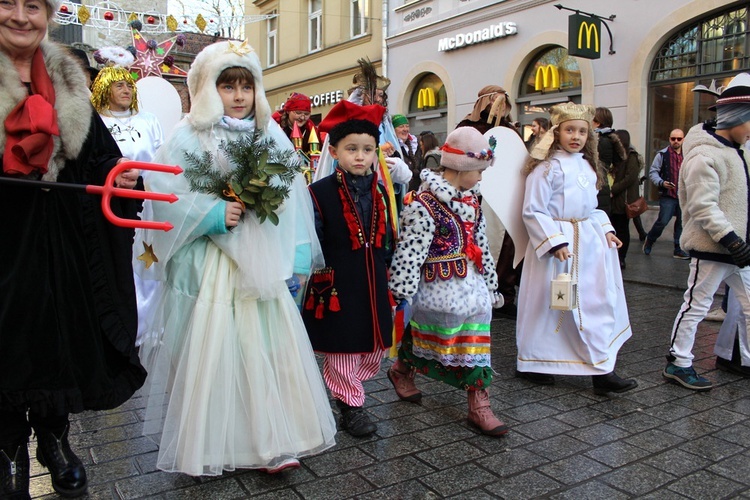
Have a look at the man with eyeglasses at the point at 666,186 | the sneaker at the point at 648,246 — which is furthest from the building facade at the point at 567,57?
the sneaker at the point at 648,246

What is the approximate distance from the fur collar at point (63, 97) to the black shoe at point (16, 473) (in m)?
1.08

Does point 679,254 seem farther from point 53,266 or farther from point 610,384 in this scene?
point 53,266

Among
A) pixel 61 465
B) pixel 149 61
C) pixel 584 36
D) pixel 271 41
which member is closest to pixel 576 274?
pixel 61 465

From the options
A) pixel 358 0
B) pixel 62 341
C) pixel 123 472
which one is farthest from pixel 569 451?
pixel 358 0

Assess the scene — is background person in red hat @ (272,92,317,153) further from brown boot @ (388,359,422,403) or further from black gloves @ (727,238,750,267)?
black gloves @ (727,238,750,267)

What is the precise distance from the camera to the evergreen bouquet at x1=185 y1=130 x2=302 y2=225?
2889 millimetres

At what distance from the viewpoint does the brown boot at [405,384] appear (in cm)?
407

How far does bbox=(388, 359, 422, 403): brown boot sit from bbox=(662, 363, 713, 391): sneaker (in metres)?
1.67

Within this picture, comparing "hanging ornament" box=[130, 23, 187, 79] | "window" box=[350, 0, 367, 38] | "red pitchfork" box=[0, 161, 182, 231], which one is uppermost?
"window" box=[350, 0, 367, 38]

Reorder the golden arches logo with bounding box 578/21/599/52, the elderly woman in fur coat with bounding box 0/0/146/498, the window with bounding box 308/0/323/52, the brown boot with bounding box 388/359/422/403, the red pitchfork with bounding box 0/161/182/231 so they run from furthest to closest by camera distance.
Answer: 1. the window with bounding box 308/0/323/52
2. the golden arches logo with bounding box 578/21/599/52
3. the brown boot with bounding box 388/359/422/403
4. the elderly woman in fur coat with bounding box 0/0/146/498
5. the red pitchfork with bounding box 0/161/182/231

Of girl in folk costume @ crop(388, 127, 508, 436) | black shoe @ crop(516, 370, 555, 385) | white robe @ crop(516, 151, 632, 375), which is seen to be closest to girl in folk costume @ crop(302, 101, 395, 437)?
girl in folk costume @ crop(388, 127, 508, 436)

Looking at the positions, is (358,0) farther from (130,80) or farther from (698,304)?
(698,304)

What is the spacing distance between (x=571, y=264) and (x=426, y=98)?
13993 mm

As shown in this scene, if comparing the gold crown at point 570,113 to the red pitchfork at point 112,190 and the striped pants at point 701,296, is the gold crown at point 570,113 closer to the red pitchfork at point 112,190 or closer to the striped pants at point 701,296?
the striped pants at point 701,296
